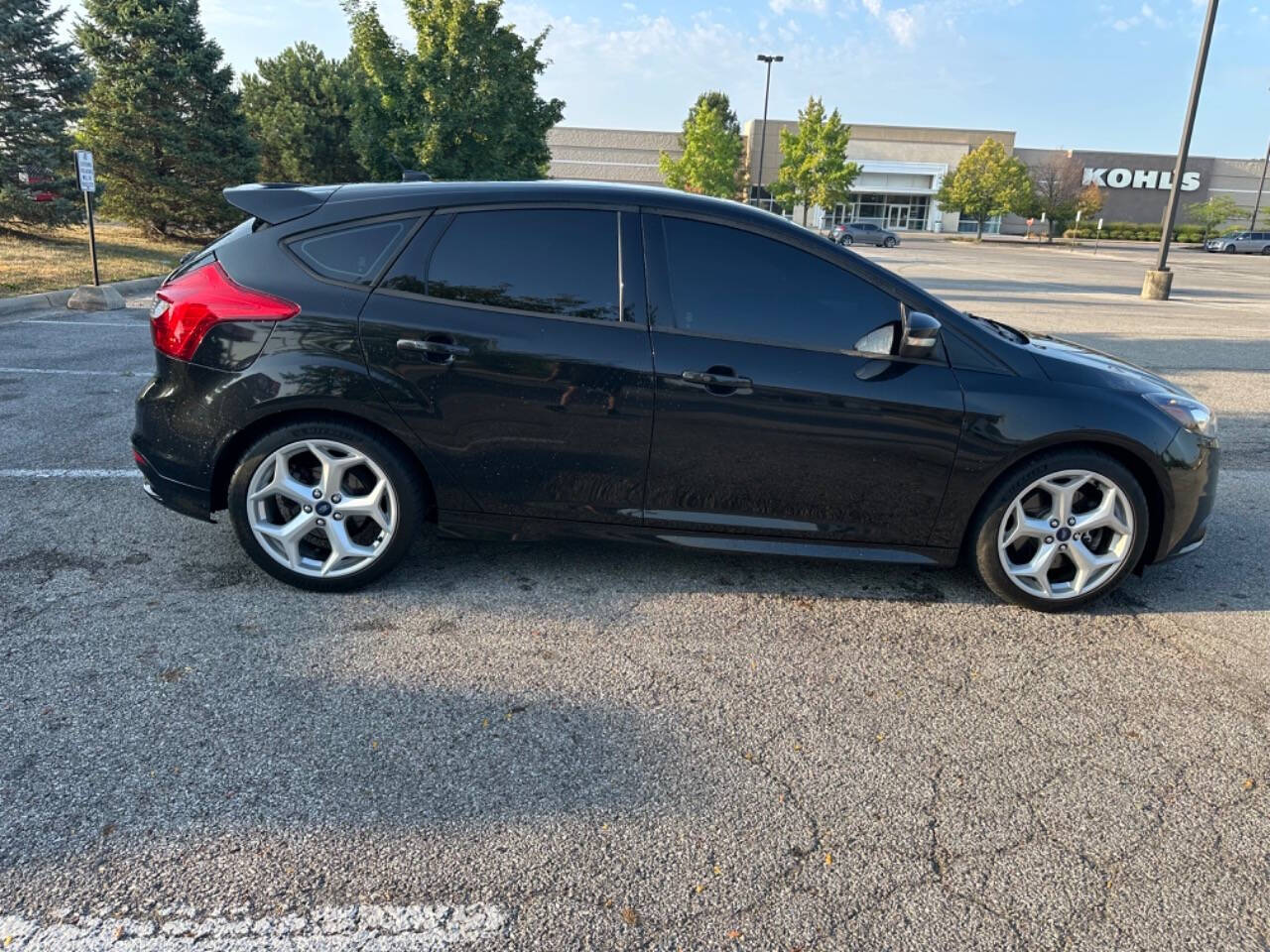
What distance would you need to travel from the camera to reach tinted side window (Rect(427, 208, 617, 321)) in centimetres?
361

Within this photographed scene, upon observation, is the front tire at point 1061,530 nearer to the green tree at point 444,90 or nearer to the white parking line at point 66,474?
the white parking line at point 66,474

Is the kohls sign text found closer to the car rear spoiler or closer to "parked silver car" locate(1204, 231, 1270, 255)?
"parked silver car" locate(1204, 231, 1270, 255)

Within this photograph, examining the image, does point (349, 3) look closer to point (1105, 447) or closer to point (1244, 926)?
point (1105, 447)

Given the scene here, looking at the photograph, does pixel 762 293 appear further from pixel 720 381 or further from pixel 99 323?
pixel 99 323

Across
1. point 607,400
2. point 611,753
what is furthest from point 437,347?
point 611,753

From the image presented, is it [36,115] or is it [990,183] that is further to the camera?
[990,183]

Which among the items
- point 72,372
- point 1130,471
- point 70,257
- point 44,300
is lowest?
point 72,372

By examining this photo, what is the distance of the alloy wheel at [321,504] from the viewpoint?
3.59 meters

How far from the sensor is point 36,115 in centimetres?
1630

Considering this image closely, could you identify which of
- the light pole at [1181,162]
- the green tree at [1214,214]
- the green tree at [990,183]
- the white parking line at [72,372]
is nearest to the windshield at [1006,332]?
the white parking line at [72,372]

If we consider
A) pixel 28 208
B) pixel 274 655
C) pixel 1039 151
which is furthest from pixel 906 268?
pixel 1039 151

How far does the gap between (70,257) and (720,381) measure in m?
16.5

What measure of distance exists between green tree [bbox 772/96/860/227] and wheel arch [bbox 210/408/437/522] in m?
53.9

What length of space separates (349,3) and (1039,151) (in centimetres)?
7283
